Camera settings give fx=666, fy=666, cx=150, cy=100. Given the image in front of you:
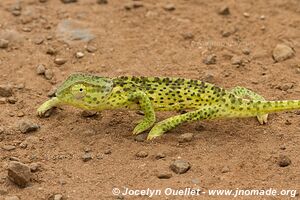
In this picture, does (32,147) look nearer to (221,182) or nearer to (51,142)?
(51,142)

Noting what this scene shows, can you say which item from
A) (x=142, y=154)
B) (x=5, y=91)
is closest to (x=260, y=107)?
(x=142, y=154)

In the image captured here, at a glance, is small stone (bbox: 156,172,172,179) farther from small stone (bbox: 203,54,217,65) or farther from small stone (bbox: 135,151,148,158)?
small stone (bbox: 203,54,217,65)

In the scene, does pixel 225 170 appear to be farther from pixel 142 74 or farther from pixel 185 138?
pixel 142 74

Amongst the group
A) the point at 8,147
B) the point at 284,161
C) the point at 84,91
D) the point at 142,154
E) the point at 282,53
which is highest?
the point at 84,91

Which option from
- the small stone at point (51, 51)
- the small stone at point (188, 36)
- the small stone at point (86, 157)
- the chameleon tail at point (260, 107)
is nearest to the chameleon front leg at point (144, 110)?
the small stone at point (86, 157)

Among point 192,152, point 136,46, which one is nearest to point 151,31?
point 136,46

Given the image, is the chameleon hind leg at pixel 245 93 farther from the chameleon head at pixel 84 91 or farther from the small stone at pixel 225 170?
the chameleon head at pixel 84 91
